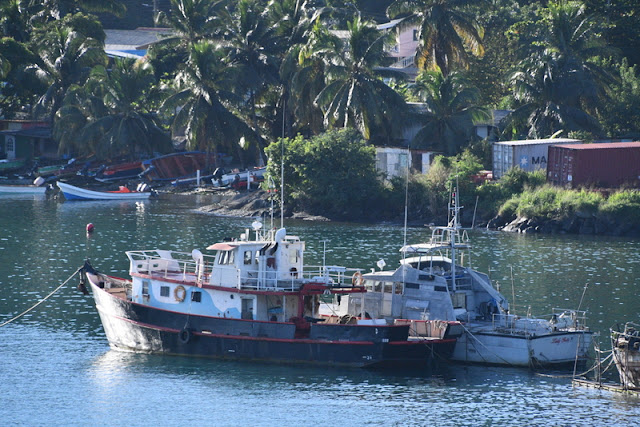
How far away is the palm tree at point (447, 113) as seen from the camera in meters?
92.8

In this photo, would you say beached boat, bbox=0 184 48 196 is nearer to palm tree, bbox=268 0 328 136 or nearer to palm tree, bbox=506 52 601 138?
palm tree, bbox=268 0 328 136

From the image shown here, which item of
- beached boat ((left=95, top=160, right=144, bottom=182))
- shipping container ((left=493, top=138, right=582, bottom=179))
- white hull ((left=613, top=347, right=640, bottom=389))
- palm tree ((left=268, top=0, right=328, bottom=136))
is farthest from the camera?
beached boat ((left=95, top=160, right=144, bottom=182))

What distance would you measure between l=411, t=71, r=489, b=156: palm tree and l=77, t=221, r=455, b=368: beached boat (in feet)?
162

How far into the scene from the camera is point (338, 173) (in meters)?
89.0

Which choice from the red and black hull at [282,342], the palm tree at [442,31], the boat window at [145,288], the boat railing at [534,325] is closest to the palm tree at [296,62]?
the palm tree at [442,31]

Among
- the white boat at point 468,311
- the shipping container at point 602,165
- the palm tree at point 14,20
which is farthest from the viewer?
the palm tree at point 14,20

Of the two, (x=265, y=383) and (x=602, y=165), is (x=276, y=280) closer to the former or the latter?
(x=265, y=383)

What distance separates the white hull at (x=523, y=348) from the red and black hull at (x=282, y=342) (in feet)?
3.14

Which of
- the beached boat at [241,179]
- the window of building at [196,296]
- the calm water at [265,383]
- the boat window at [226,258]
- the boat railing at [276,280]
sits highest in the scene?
the beached boat at [241,179]

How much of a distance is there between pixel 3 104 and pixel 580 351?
314ft

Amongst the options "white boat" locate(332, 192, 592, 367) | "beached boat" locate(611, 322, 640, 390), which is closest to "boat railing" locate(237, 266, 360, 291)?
"white boat" locate(332, 192, 592, 367)

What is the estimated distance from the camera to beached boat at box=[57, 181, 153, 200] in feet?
339

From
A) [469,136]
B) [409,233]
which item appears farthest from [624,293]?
[469,136]

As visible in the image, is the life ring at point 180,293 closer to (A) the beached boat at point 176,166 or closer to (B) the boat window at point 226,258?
(B) the boat window at point 226,258
